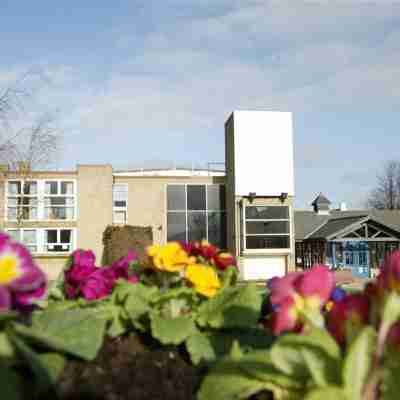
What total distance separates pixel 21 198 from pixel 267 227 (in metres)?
12.9

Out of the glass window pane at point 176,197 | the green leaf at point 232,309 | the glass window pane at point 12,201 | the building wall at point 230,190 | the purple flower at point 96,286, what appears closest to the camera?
the green leaf at point 232,309

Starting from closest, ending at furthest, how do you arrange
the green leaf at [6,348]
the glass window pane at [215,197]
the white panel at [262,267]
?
the green leaf at [6,348]
the white panel at [262,267]
the glass window pane at [215,197]

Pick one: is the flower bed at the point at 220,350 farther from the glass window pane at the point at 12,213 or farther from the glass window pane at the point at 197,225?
the glass window pane at the point at 12,213

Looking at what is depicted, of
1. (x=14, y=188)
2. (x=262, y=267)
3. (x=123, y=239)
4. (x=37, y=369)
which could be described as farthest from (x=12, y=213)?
(x=37, y=369)

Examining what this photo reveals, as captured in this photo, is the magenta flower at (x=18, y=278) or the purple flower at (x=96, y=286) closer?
the magenta flower at (x=18, y=278)

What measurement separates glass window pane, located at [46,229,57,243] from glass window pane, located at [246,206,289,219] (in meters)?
10.1

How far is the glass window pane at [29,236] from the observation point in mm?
27922

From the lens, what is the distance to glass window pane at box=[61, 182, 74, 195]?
2884cm

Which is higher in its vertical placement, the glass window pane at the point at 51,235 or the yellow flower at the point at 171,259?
the glass window pane at the point at 51,235

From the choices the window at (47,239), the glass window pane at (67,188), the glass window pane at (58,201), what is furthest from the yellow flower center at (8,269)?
the glass window pane at (67,188)

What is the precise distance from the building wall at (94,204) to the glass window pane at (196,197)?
4.30 metres

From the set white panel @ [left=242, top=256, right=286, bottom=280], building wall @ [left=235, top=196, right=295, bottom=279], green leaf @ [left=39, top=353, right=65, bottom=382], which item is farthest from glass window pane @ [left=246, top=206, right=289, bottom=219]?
green leaf @ [left=39, top=353, right=65, bottom=382]

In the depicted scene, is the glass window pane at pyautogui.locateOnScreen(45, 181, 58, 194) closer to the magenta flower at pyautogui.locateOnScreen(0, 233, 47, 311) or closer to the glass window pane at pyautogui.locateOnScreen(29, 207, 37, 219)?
the glass window pane at pyautogui.locateOnScreen(29, 207, 37, 219)

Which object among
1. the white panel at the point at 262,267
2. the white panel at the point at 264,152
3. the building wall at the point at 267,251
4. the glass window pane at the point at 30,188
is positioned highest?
the white panel at the point at 264,152
